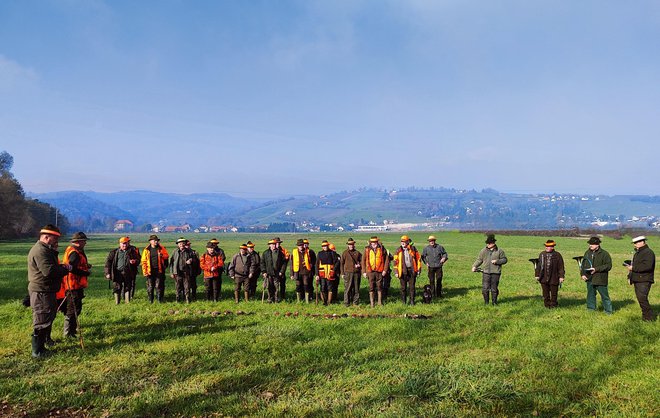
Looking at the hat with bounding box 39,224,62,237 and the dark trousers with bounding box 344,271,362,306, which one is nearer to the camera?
the hat with bounding box 39,224,62,237

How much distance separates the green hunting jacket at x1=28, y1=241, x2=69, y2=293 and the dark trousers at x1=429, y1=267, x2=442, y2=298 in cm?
1252

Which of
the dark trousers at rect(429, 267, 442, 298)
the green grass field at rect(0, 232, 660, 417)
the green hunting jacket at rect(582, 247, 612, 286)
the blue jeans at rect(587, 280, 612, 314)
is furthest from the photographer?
the dark trousers at rect(429, 267, 442, 298)

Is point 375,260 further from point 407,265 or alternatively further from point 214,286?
point 214,286

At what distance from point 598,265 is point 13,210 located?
100175mm

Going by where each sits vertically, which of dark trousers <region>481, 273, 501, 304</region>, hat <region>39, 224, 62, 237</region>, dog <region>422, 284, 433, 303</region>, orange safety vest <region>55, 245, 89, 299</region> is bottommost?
dog <region>422, 284, 433, 303</region>

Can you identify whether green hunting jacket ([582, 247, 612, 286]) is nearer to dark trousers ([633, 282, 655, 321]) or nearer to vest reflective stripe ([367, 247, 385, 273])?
dark trousers ([633, 282, 655, 321])

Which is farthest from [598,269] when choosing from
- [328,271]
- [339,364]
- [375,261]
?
[339,364]

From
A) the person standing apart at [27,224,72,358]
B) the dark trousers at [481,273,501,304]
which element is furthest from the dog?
the person standing apart at [27,224,72,358]

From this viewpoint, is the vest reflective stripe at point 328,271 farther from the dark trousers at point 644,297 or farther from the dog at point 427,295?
the dark trousers at point 644,297

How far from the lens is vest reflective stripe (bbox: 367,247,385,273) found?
15.5 metres

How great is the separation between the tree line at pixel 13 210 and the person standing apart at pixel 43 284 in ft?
292

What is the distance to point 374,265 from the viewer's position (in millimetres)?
15562

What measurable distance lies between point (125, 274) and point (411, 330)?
35.5ft

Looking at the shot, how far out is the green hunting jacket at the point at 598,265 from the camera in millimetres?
13438
